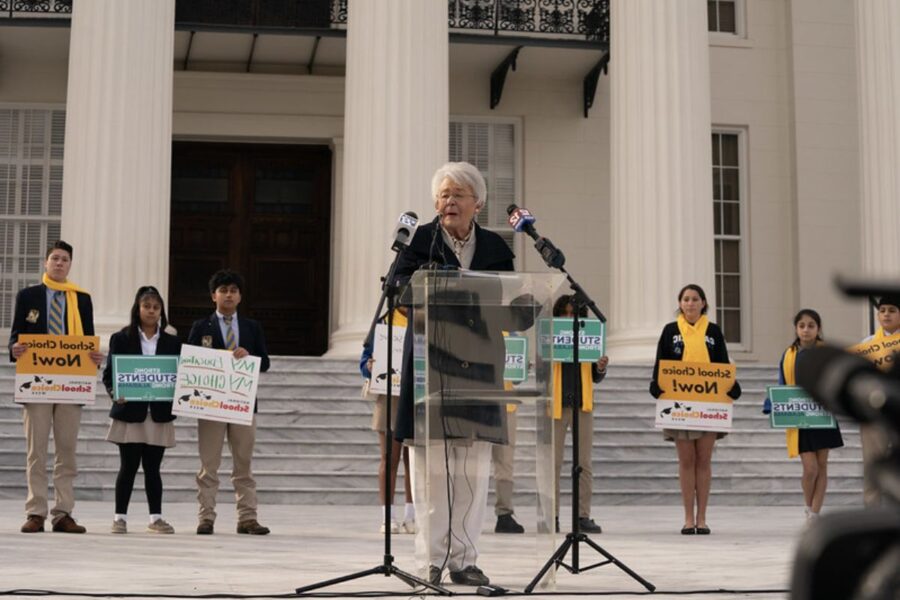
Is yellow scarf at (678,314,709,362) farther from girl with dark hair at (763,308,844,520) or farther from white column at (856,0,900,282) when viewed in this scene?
white column at (856,0,900,282)

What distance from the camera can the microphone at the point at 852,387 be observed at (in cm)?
182

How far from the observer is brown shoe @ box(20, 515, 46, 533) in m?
10.4

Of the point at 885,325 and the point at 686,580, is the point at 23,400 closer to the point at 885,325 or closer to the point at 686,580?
the point at 686,580

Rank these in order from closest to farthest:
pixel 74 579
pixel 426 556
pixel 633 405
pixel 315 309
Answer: pixel 426 556 < pixel 74 579 < pixel 633 405 < pixel 315 309

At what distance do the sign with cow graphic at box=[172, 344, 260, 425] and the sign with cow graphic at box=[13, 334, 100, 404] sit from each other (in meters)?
0.72

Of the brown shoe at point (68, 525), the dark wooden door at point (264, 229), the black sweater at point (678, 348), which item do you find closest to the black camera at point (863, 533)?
the brown shoe at point (68, 525)

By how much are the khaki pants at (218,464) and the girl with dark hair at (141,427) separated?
280 millimetres

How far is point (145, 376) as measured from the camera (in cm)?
1059

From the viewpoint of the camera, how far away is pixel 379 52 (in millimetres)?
18188

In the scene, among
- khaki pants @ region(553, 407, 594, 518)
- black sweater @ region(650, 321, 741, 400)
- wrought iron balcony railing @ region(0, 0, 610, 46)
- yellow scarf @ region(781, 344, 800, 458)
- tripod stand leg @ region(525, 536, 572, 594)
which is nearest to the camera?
tripod stand leg @ region(525, 536, 572, 594)

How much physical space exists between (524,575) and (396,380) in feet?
13.2

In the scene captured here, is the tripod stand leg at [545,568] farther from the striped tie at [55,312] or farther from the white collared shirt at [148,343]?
the striped tie at [55,312]

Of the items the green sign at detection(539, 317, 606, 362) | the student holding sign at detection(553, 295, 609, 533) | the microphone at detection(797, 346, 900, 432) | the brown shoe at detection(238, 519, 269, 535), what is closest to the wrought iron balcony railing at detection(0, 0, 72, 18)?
the green sign at detection(539, 317, 606, 362)

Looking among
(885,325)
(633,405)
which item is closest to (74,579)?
(885,325)
